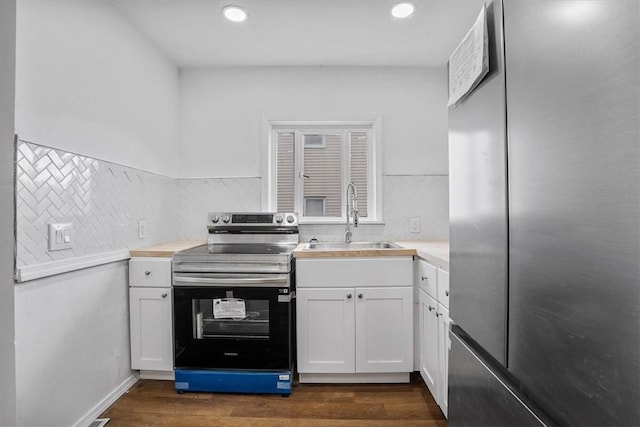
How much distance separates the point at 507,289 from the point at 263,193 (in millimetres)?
2069

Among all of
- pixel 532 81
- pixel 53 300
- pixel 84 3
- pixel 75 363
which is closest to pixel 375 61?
pixel 84 3

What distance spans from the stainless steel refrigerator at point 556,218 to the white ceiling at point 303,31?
53.6 inches

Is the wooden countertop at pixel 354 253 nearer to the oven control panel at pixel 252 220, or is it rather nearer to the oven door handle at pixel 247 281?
the oven door handle at pixel 247 281

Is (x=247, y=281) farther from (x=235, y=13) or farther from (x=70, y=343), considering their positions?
(x=235, y=13)

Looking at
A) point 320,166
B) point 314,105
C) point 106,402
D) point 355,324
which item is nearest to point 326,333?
point 355,324

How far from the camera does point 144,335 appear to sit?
1.84m

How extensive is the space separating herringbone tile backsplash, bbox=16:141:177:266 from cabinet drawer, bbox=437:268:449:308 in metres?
1.83

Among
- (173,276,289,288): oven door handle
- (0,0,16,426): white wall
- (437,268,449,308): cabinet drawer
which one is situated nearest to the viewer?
(0,0,16,426): white wall

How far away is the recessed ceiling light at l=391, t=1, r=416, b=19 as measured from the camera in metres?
1.76

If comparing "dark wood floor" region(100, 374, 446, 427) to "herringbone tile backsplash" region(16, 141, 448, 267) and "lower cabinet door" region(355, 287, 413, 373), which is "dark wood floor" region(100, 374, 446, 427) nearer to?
"lower cabinet door" region(355, 287, 413, 373)

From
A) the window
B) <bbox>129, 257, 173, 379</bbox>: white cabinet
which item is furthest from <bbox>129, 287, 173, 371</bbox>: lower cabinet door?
the window

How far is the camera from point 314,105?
8.21ft

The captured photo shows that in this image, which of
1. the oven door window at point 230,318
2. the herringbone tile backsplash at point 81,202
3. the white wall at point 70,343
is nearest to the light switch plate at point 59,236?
the herringbone tile backsplash at point 81,202

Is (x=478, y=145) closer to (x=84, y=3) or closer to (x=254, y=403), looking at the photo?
(x=254, y=403)
